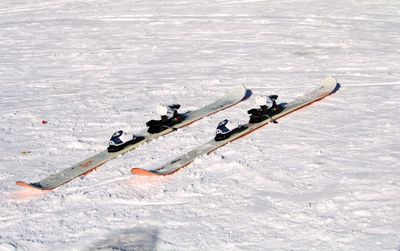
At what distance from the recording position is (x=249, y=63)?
435 inches

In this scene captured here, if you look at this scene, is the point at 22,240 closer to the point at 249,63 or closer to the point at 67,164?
the point at 67,164

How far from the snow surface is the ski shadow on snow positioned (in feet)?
0.05

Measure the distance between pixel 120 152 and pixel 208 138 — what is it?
113 centimetres

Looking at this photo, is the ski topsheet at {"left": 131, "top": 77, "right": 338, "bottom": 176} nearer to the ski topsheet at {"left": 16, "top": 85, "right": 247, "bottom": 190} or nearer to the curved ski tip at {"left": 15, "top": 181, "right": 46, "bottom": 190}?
the ski topsheet at {"left": 16, "top": 85, "right": 247, "bottom": 190}

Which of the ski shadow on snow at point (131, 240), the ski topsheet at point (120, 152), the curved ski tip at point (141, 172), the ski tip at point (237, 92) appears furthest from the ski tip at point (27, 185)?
the ski tip at point (237, 92)

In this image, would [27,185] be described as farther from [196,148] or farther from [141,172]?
[196,148]

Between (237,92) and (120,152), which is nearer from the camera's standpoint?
(120,152)

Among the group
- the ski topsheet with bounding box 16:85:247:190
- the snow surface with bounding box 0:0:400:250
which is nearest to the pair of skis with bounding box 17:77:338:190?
the ski topsheet with bounding box 16:85:247:190

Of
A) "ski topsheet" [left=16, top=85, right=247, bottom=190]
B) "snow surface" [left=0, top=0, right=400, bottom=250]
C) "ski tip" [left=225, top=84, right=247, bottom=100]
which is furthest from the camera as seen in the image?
"ski tip" [left=225, top=84, right=247, bottom=100]

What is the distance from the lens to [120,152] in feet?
22.1

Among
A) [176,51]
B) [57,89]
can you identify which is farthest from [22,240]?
[176,51]

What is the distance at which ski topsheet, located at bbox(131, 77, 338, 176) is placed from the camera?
19.9 feet

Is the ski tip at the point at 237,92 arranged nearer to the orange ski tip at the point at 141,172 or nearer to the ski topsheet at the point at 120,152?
the ski topsheet at the point at 120,152

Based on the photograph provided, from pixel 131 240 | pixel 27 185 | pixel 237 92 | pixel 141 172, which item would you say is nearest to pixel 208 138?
pixel 141 172
